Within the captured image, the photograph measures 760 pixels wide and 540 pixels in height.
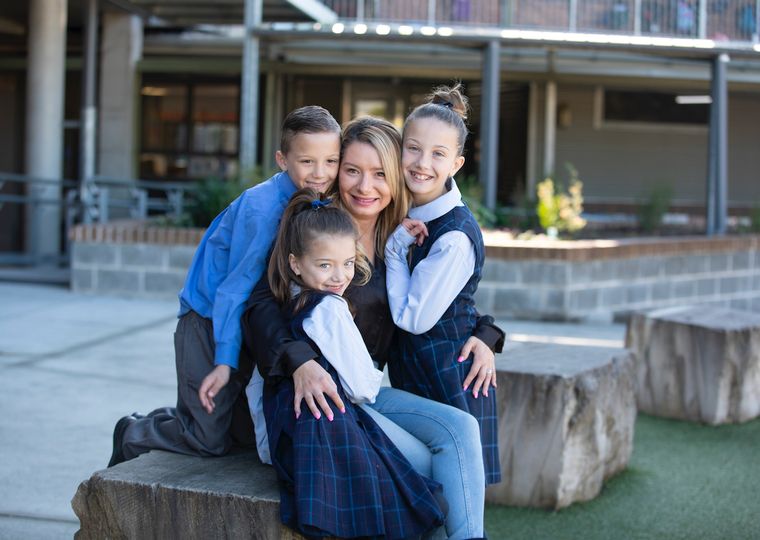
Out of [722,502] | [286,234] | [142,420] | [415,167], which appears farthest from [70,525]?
[722,502]

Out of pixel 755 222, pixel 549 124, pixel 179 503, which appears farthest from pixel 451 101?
pixel 549 124

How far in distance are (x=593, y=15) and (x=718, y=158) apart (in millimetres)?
4008

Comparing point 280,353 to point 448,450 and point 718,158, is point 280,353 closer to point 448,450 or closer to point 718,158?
point 448,450

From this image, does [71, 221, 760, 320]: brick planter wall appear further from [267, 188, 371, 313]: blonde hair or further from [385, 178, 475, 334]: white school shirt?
[267, 188, 371, 313]: blonde hair

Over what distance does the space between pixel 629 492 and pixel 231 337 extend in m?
2.20

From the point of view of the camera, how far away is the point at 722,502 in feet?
13.7

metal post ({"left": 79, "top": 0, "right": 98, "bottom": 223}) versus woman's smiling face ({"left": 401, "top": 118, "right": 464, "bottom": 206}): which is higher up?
metal post ({"left": 79, "top": 0, "right": 98, "bottom": 223})

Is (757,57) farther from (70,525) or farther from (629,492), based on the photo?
(70,525)

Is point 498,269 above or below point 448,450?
above

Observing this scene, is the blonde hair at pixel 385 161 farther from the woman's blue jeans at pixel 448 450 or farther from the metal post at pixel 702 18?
the metal post at pixel 702 18

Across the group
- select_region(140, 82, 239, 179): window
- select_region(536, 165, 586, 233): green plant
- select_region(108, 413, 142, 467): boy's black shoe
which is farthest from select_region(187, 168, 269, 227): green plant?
select_region(108, 413, 142, 467): boy's black shoe

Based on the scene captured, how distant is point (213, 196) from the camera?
936cm

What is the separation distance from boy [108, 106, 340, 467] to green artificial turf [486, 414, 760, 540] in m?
1.28

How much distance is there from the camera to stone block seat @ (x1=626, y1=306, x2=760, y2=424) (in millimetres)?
5445
